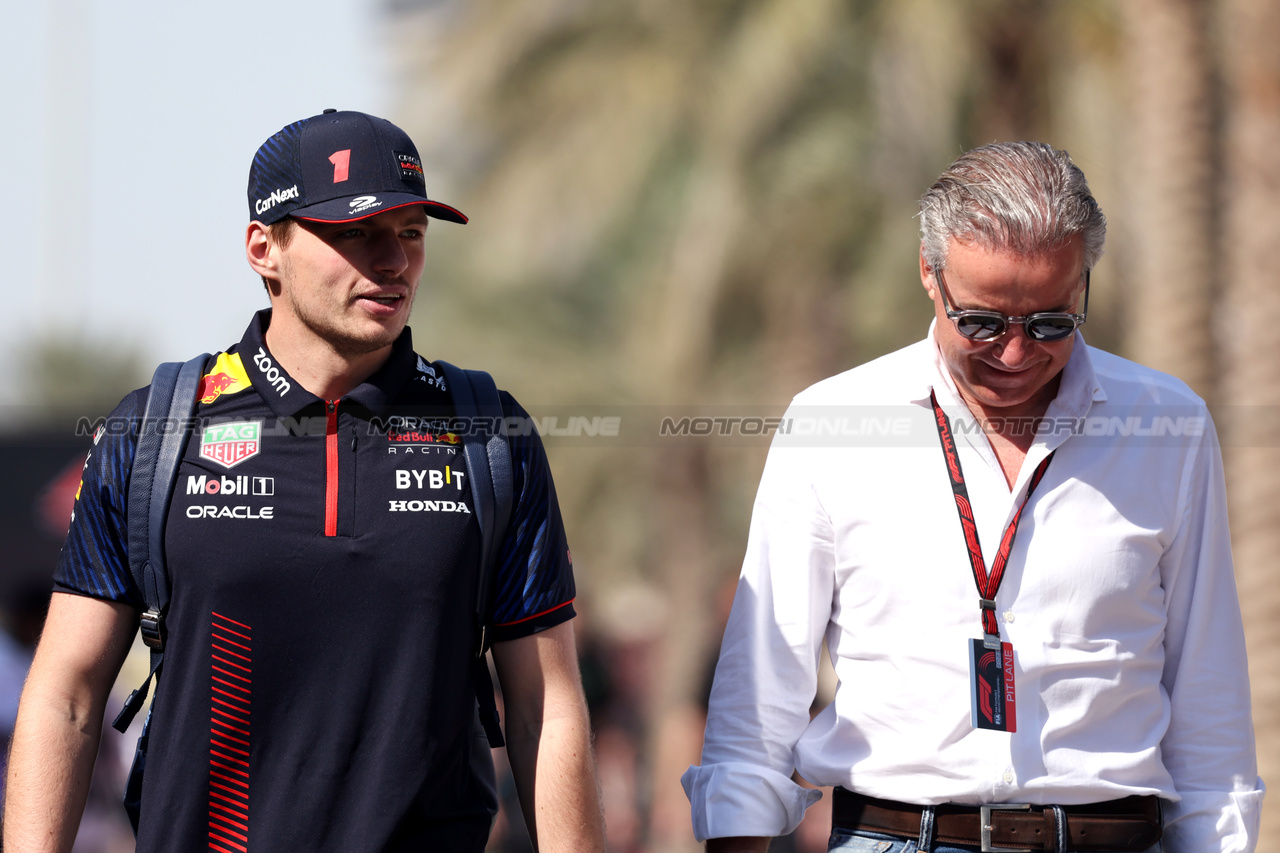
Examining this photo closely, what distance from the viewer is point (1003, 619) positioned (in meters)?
3.06

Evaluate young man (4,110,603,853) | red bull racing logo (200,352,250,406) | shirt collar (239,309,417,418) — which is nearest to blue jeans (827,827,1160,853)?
young man (4,110,603,853)

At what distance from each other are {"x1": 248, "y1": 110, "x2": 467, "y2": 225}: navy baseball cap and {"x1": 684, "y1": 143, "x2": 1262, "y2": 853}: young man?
1052mm

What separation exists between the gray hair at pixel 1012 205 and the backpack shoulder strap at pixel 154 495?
1676 mm

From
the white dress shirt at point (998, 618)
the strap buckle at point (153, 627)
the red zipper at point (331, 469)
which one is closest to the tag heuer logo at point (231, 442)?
the red zipper at point (331, 469)

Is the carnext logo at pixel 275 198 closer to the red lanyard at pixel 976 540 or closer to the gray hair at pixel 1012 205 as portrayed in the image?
the gray hair at pixel 1012 205

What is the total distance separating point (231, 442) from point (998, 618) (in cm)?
168

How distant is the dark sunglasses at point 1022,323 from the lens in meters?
3.00

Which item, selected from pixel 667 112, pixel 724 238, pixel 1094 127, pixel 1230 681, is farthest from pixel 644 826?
pixel 1230 681

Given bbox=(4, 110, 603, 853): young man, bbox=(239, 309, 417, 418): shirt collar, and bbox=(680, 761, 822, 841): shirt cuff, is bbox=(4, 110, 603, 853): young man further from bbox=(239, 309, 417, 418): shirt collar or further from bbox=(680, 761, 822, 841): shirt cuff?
bbox=(680, 761, 822, 841): shirt cuff

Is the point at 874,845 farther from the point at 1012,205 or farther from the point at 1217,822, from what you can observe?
the point at 1012,205

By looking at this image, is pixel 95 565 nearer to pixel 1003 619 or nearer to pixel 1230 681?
pixel 1003 619

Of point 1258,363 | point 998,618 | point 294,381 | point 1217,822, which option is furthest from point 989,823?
point 1258,363

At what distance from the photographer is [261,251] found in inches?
123

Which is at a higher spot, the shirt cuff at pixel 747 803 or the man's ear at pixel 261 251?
the man's ear at pixel 261 251
